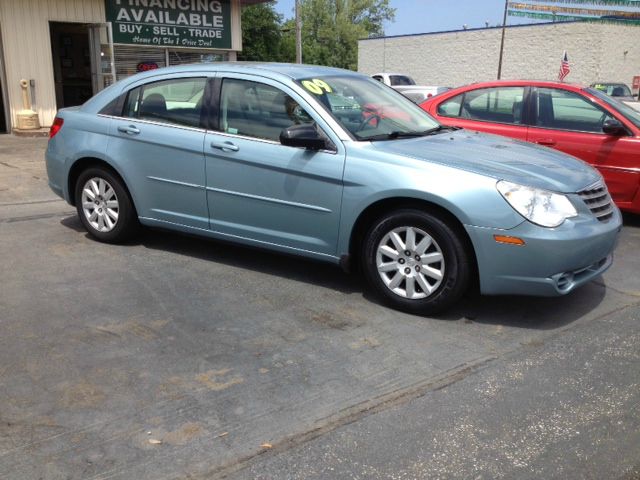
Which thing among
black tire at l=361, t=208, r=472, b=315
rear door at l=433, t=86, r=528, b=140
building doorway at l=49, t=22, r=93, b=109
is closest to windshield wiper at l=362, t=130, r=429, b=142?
black tire at l=361, t=208, r=472, b=315

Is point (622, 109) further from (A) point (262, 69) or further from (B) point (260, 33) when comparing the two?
(B) point (260, 33)

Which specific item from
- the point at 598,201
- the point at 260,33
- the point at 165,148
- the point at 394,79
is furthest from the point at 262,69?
the point at 260,33

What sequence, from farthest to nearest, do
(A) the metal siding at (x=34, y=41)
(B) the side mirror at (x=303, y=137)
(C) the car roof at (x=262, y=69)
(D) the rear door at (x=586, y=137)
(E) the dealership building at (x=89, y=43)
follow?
(E) the dealership building at (x=89, y=43), (A) the metal siding at (x=34, y=41), (D) the rear door at (x=586, y=137), (C) the car roof at (x=262, y=69), (B) the side mirror at (x=303, y=137)

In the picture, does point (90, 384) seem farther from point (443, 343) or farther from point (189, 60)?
point (189, 60)

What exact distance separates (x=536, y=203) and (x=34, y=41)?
12876 mm

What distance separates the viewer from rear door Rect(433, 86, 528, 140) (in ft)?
23.9

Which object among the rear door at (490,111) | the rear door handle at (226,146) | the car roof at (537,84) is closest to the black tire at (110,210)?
the rear door handle at (226,146)

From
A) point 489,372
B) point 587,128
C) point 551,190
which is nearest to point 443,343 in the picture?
point 489,372

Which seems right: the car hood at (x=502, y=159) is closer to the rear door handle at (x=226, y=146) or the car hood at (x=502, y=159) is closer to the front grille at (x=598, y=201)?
the front grille at (x=598, y=201)

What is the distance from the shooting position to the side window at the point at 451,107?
303 inches

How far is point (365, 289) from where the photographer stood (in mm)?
4922

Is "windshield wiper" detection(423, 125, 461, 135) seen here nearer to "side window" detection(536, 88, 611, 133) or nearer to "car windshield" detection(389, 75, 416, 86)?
"side window" detection(536, 88, 611, 133)

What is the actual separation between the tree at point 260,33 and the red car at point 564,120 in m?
27.0

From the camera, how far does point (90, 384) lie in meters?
3.39
